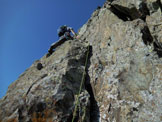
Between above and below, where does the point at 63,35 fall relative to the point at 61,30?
below

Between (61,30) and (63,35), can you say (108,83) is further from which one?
(61,30)

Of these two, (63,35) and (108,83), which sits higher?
(63,35)

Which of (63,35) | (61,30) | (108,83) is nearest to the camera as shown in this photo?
(108,83)

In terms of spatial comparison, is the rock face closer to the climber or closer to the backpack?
the climber

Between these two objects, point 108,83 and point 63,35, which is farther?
point 63,35

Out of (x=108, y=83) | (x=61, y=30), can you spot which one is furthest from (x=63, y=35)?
(x=108, y=83)

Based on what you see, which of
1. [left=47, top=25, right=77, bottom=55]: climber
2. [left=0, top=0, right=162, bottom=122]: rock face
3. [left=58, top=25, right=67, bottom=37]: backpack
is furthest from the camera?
[left=58, top=25, right=67, bottom=37]: backpack

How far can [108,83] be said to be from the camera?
6387 mm

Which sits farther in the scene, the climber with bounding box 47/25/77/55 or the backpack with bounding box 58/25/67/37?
the backpack with bounding box 58/25/67/37

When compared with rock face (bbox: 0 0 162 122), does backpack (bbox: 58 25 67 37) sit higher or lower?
higher

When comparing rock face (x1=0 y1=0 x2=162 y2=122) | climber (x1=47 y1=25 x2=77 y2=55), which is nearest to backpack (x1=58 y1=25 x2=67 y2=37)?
climber (x1=47 y1=25 x2=77 y2=55)

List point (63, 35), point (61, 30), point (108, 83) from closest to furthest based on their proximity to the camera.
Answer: point (108, 83) → point (63, 35) → point (61, 30)

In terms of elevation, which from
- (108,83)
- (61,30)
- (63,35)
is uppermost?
(61,30)

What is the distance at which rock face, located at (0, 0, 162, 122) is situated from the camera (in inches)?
205
